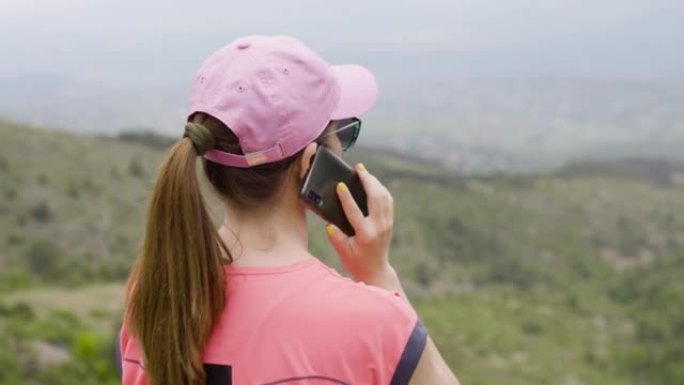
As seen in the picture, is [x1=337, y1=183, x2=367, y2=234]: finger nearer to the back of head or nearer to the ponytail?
the back of head

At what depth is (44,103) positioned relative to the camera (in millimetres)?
140750

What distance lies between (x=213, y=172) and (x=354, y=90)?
0.39 metres

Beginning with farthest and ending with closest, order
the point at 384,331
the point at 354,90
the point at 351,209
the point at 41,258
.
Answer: the point at 41,258, the point at 354,90, the point at 351,209, the point at 384,331

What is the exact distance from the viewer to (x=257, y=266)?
157 cm

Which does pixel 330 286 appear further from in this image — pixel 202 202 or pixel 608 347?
pixel 608 347

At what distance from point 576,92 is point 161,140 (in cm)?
17279

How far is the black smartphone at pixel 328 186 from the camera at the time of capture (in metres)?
1.62

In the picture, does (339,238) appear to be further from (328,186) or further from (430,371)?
(430,371)

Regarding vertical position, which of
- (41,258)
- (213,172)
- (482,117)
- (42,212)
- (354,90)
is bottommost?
(482,117)

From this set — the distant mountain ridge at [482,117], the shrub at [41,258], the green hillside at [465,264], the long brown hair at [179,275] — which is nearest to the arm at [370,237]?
the long brown hair at [179,275]

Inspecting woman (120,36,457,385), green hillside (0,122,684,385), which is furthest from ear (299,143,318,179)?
green hillside (0,122,684,385)

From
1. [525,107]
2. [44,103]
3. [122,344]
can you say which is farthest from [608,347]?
[525,107]

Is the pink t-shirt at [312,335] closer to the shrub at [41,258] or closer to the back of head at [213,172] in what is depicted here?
the back of head at [213,172]

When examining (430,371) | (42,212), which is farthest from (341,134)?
(42,212)
